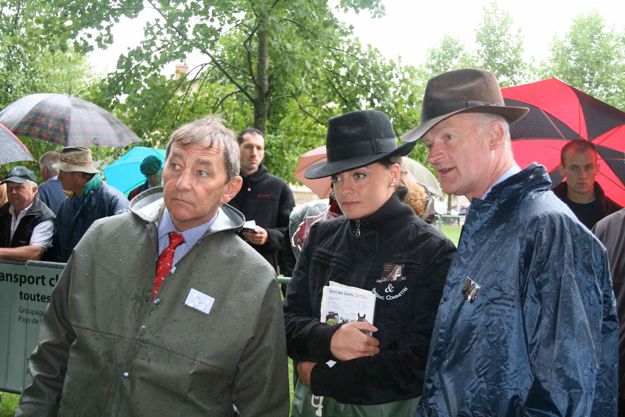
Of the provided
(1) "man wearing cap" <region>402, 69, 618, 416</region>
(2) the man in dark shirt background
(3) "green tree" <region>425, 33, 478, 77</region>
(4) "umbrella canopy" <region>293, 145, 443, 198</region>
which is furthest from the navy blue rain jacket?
(3) "green tree" <region>425, 33, 478, 77</region>

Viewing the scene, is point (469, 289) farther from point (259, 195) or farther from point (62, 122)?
point (62, 122)

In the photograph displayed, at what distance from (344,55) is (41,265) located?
8.59m

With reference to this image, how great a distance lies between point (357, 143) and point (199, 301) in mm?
1064

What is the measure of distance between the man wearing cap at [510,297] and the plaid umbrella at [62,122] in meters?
4.87

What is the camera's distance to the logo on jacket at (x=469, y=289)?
1.77 m

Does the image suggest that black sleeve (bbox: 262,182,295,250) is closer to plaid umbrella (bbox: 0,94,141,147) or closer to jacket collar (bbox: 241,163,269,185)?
jacket collar (bbox: 241,163,269,185)

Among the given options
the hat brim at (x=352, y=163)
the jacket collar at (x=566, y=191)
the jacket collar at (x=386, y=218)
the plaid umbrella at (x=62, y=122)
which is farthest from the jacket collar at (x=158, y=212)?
the plaid umbrella at (x=62, y=122)

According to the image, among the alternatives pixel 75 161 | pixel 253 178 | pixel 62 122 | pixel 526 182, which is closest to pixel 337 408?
pixel 526 182

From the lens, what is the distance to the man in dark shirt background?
4.51 meters

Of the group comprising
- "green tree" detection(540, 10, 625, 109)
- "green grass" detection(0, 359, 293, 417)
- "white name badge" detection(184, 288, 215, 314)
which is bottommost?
"green grass" detection(0, 359, 293, 417)

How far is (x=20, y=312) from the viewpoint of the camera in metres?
4.47

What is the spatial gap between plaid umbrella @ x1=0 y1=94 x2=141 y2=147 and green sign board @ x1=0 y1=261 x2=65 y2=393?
1.72m

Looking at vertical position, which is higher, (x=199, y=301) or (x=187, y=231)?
(x=187, y=231)

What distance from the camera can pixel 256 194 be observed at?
5301 mm
